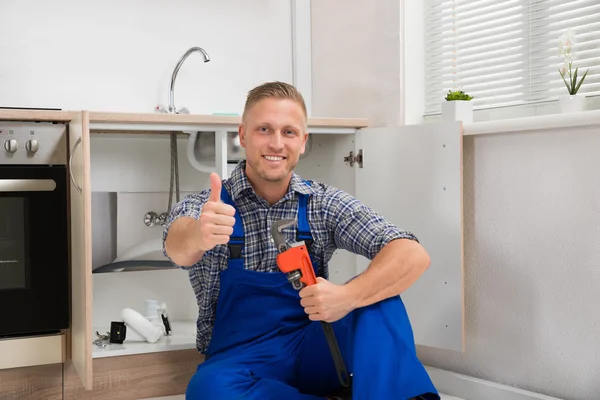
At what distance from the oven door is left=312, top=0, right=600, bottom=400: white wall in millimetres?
1280

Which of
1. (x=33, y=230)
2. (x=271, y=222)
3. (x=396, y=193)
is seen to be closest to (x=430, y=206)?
(x=396, y=193)

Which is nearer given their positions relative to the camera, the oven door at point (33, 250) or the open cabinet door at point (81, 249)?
the open cabinet door at point (81, 249)

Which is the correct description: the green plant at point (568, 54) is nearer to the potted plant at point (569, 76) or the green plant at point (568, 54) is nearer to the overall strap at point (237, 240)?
the potted plant at point (569, 76)

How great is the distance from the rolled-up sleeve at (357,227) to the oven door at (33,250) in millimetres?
907

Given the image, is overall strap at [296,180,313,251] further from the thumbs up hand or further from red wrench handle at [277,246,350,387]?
the thumbs up hand

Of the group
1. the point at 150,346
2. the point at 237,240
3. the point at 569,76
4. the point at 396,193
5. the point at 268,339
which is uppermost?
the point at 569,76

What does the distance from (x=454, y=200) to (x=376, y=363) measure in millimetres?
806

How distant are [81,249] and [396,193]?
1.05m

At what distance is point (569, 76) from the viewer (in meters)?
2.26

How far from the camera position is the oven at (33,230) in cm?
227

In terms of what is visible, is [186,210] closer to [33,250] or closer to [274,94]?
[274,94]

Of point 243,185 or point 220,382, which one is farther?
point 243,185

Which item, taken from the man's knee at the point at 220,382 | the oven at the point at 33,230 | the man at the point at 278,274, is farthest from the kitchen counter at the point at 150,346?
the man's knee at the point at 220,382

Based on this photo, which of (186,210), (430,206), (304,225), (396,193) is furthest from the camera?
(396,193)
